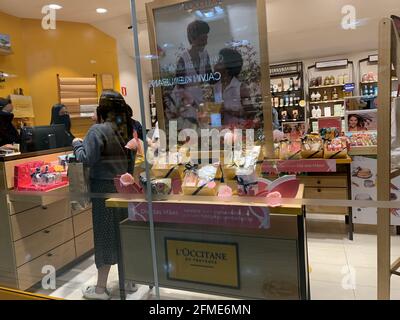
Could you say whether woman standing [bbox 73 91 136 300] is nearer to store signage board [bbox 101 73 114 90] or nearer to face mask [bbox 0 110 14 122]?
store signage board [bbox 101 73 114 90]

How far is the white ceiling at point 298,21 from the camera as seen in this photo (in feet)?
6.24

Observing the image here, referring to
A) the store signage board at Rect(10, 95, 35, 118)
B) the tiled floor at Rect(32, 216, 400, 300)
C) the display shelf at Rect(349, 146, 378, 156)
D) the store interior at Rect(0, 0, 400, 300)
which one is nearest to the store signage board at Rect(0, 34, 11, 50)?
the store interior at Rect(0, 0, 400, 300)

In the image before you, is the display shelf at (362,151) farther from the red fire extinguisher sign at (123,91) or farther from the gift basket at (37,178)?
the gift basket at (37,178)

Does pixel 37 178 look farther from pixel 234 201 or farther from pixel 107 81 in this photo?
pixel 234 201

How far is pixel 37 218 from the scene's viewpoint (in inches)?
105

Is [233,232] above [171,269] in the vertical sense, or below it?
above

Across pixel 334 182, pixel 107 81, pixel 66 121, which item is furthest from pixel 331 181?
pixel 66 121

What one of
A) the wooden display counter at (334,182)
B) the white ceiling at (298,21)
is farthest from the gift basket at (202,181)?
A: the wooden display counter at (334,182)

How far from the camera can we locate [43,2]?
2.70m

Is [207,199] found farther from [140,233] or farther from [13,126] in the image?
[13,126]

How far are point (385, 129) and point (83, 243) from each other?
8.60ft

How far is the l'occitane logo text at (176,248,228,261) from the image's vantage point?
1.87 m

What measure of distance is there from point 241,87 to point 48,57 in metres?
2.07
